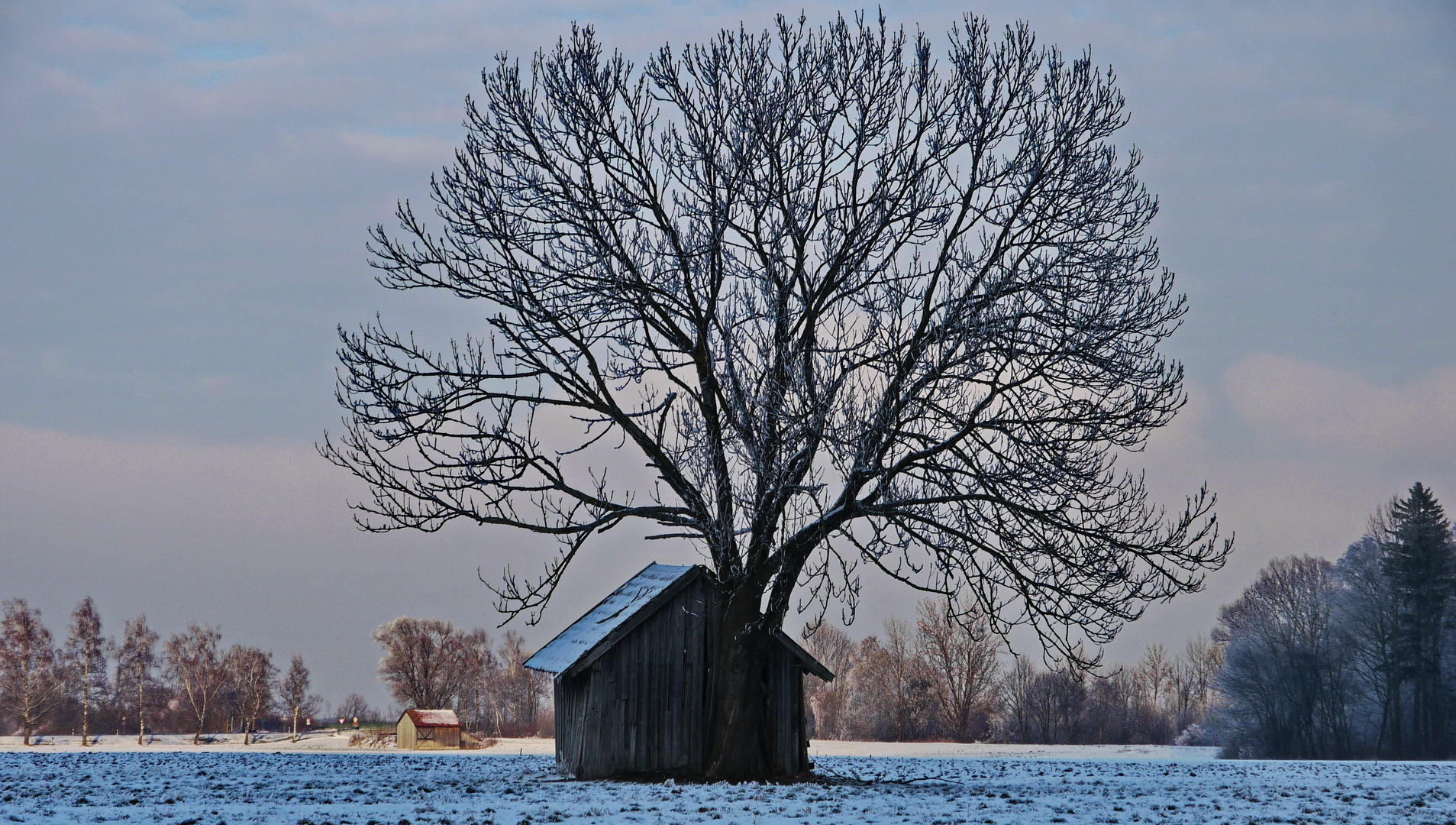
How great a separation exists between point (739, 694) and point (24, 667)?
2369 inches

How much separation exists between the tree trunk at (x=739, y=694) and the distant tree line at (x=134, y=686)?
57008mm

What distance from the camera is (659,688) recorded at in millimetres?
18625

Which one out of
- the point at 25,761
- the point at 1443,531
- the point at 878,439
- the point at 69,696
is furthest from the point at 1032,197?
the point at 69,696

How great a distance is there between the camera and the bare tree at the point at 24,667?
59.1 m

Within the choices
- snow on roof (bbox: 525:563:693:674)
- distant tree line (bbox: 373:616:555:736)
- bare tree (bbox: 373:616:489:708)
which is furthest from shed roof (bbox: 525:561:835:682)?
bare tree (bbox: 373:616:489:708)

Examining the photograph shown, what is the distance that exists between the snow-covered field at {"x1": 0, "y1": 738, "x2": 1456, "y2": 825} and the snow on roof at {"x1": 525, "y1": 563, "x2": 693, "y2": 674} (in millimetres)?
2149

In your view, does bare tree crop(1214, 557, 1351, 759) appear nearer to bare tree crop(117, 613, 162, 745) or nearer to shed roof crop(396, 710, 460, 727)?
shed roof crop(396, 710, 460, 727)

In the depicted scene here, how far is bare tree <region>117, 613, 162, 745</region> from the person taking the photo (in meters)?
66.1

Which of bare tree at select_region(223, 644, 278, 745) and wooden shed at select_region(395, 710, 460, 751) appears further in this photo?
bare tree at select_region(223, 644, 278, 745)

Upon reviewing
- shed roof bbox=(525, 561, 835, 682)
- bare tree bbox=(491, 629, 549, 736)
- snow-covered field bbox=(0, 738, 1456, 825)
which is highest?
shed roof bbox=(525, 561, 835, 682)

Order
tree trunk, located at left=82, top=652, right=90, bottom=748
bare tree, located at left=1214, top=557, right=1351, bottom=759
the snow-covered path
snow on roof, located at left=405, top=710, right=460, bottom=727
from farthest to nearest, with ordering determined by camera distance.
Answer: tree trunk, located at left=82, top=652, right=90, bottom=748 < snow on roof, located at left=405, top=710, right=460, bottom=727 < bare tree, located at left=1214, top=557, right=1351, bottom=759 < the snow-covered path

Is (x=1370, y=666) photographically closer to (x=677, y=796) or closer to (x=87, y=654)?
(x=677, y=796)

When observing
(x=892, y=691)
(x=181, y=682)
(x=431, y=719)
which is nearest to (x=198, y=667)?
(x=181, y=682)

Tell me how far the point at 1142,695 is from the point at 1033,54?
79791 mm
